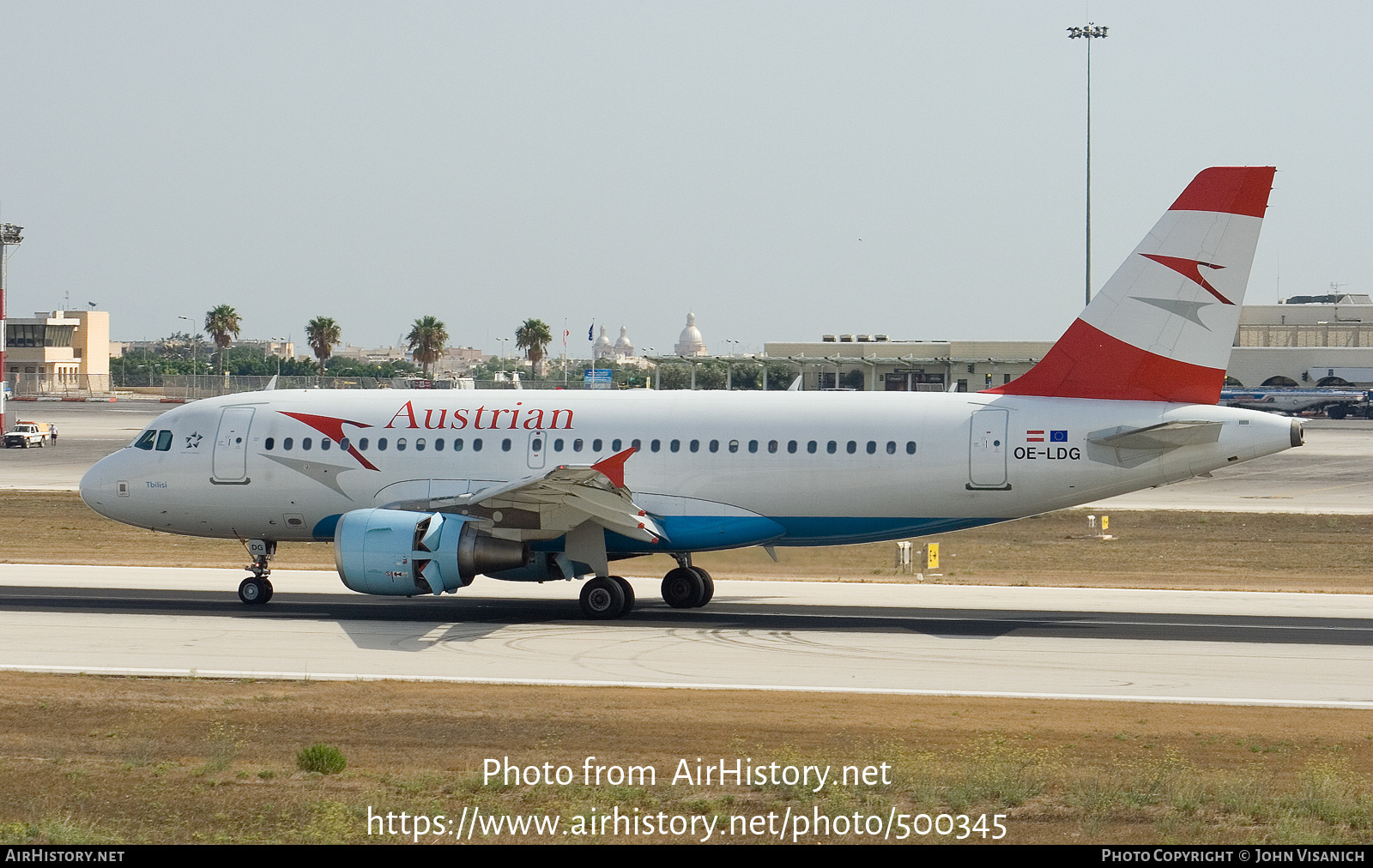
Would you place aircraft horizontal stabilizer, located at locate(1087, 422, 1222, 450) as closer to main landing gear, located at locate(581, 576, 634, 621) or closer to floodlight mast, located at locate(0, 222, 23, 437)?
main landing gear, located at locate(581, 576, 634, 621)

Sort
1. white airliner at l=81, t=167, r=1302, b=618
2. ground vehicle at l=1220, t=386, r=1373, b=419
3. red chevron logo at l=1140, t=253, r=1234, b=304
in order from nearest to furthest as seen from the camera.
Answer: white airliner at l=81, t=167, r=1302, b=618 < red chevron logo at l=1140, t=253, r=1234, b=304 < ground vehicle at l=1220, t=386, r=1373, b=419

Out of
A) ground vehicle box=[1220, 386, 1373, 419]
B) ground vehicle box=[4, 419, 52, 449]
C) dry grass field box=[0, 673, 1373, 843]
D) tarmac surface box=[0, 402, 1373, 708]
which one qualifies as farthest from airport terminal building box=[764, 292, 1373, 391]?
dry grass field box=[0, 673, 1373, 843]

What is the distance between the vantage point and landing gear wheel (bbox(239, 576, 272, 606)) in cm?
2620

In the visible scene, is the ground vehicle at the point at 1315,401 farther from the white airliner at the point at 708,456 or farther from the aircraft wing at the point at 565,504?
the aircraft wing at the point at 565,504

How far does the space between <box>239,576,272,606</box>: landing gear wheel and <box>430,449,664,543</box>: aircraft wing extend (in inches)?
153

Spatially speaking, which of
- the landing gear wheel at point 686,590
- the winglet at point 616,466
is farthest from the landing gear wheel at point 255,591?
the landing gear wheel at point 686,590

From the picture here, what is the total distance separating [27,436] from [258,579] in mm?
56020

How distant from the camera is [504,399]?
89.0ft

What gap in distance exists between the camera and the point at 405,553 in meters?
23.3

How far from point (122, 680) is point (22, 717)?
2.50 metres

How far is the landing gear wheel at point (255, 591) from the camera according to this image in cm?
2620

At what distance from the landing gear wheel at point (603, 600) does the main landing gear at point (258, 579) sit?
Result: 6168 millimetres

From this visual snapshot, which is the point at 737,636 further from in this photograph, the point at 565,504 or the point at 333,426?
the point at 333,426
